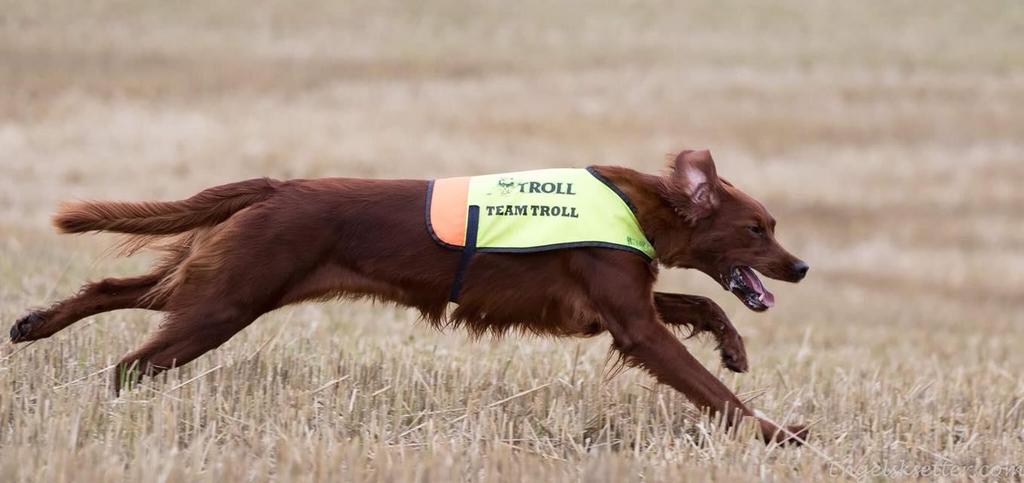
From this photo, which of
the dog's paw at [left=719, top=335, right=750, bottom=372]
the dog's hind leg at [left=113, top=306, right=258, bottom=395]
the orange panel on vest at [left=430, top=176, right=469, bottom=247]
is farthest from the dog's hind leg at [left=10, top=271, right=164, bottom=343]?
the dog's paw at [left=719, top=335, right=750, bottom=372]

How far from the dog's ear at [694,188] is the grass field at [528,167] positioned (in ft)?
2.50

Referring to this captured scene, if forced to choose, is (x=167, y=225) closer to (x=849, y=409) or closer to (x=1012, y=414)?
(x=849, y=409)

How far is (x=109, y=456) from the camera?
364 centimetres

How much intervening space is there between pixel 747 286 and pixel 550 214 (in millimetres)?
887

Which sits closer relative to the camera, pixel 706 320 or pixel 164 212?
pixel 164 212

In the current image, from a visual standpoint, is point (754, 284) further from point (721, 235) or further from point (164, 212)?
point (164, 212)

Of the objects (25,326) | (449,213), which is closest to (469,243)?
(449,213)

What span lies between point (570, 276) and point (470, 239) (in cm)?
42

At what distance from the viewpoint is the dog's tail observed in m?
4.91

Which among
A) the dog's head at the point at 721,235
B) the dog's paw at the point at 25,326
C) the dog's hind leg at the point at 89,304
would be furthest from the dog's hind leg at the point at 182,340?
the dog's head at the point at 721,235

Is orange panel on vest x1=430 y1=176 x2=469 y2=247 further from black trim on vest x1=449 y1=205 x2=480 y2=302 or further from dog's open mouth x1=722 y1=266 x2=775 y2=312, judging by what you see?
dog's open mouth x1=722 y1=266 x2=775 y2=312

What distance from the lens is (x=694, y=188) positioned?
494 centimetres

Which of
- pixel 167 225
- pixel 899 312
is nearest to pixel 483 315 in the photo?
pixel 167 225

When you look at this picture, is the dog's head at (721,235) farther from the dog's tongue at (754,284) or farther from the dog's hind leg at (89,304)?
the dog's hind leg at (89,304)
